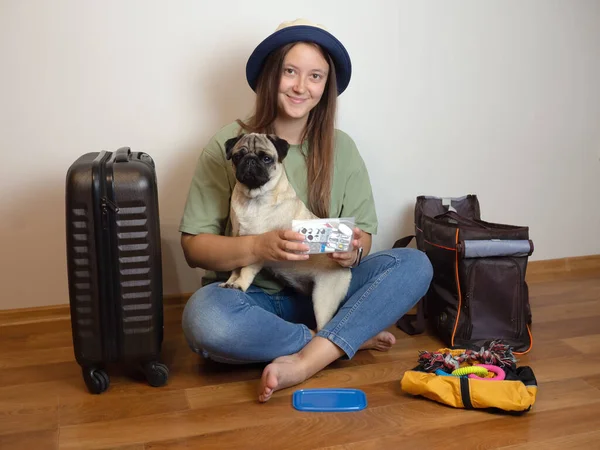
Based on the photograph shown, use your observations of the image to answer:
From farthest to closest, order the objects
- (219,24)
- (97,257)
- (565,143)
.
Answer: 1. (565,143)
2. (219,24)
3. (97,257)

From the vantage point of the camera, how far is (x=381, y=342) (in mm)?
2383

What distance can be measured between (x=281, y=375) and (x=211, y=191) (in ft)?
2.36

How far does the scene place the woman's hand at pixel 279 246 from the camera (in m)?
1.96

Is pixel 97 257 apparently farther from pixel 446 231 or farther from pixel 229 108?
pixel 446 231

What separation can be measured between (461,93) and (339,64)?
99 centimetres

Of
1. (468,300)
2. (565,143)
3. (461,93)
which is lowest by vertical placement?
(468,300)

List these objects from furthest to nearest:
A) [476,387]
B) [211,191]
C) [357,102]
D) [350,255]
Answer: [357,102], [211,191], [350,255], [476,387]

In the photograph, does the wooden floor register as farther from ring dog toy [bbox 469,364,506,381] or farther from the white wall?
the white wall

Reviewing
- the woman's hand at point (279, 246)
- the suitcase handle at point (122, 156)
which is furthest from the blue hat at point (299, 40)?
the woman's hand at point (279, 246)

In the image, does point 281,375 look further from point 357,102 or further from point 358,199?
point 357,102

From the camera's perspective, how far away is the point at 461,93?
305 cm

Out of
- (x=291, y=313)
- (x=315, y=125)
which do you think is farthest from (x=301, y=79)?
(x=291, y=313)

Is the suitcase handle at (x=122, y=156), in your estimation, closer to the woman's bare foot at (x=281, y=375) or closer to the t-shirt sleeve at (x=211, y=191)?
the t-shirt sleeve at (x=211, y=191)

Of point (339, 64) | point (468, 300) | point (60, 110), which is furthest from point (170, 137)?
point (468, 300)
